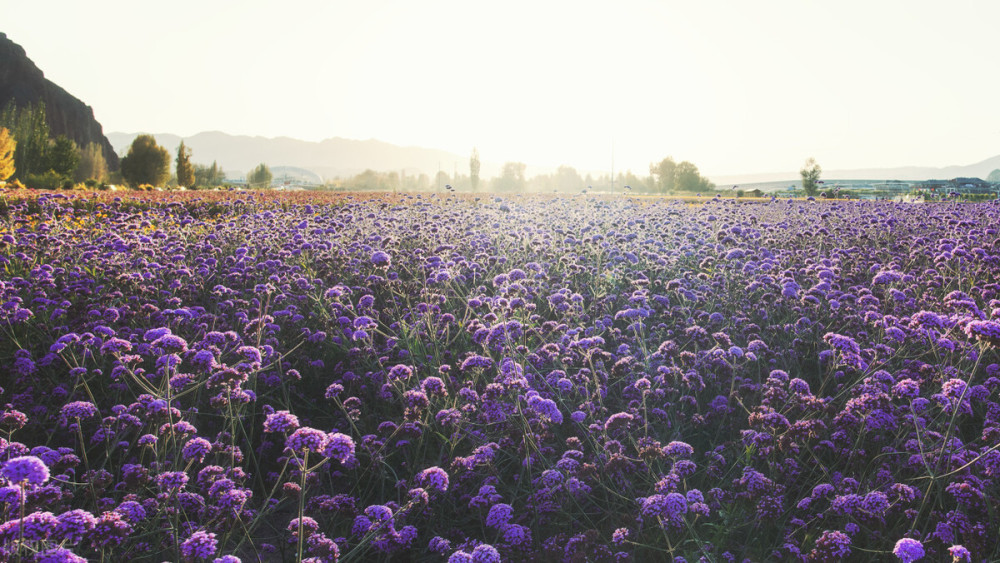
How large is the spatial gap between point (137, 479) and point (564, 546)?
2.23m

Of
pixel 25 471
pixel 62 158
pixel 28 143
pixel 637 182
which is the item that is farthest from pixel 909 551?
pixel 637 182

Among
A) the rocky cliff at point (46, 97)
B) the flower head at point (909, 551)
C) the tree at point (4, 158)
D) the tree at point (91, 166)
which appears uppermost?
the rocky cliff at point (46, 97)

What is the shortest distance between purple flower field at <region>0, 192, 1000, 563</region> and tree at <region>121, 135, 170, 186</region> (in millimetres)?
70609

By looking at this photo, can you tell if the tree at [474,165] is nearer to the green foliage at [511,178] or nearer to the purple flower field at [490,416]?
the green foliage at [511,178]

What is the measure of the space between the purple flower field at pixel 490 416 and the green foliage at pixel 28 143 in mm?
66005

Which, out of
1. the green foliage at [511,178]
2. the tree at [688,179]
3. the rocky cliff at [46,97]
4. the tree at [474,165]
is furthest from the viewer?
the green foliage at [511,178]

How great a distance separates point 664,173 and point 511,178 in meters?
55.2

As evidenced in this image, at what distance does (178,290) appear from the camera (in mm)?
6152

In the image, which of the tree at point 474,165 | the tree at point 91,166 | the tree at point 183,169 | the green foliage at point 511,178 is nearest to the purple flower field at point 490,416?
the tree at point 183,169

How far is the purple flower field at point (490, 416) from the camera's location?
2.75 m

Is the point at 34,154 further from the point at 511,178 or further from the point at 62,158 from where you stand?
the point at 511,178

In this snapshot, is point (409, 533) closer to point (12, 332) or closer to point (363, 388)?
point (363, 388)

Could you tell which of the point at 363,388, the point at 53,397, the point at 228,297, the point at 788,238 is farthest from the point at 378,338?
the point at 788,238

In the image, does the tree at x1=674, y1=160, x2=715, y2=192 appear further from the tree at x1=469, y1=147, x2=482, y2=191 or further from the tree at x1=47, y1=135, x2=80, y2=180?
the tree at x1=47, y1=135, x2=80, y2=180
